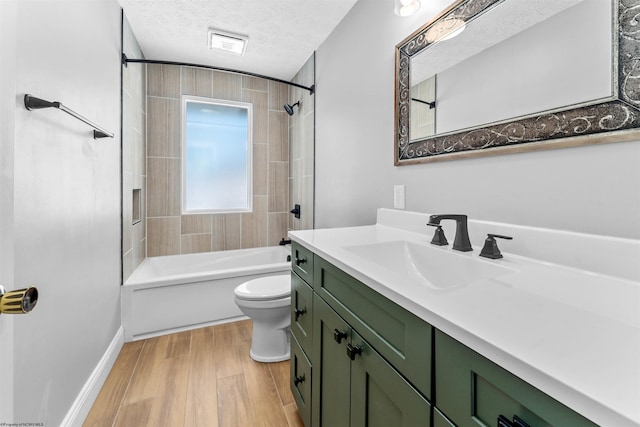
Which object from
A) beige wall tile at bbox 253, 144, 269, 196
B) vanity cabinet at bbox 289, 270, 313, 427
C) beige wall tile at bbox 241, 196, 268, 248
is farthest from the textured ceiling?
vanity cabinet at bbox 289, 270, 313, 427

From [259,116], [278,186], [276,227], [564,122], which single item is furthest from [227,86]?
[564,122]

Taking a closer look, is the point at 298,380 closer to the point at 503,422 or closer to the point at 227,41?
the point at 503,422

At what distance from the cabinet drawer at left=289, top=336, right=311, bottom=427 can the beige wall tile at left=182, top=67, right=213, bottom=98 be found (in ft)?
8.86

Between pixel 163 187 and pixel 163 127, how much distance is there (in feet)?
1.99

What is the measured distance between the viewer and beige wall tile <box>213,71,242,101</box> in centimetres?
297

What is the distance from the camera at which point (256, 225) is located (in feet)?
10.7

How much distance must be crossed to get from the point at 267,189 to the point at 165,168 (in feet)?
3.54

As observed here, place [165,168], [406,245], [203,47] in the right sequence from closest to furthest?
[406,245] → [203,47] → [165,168]

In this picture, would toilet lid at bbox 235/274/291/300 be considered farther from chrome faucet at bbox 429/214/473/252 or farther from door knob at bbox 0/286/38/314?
door knob at bbox 0/286/38/314

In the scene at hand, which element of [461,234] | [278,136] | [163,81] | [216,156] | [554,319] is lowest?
[554,319]

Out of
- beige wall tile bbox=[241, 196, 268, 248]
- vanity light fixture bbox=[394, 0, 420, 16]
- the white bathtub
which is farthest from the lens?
beige wall tile bbox=[241, 196, 268, 248]

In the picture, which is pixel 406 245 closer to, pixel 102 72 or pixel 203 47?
pixel 102 72

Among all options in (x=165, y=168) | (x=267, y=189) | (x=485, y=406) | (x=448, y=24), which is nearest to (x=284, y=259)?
(x=267, y=189)

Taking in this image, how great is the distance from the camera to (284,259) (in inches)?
126
